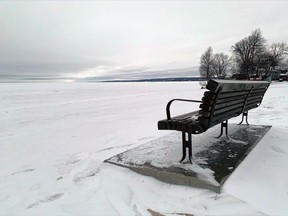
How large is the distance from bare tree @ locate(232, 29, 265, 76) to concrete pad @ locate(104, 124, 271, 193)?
182ft

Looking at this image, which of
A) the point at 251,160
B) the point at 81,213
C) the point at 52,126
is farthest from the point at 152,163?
the point at 52,126

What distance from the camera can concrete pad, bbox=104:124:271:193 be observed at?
9.68 ft

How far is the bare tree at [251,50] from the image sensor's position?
54872mm

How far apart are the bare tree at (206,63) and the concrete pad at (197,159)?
62.5m

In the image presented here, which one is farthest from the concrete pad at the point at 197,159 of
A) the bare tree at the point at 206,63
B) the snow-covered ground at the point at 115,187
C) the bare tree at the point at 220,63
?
the bare tree at the point at 220,63

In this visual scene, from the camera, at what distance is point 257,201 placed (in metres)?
2.55

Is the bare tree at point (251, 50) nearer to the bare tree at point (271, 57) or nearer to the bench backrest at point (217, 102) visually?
the bare tree at point (271, 57)

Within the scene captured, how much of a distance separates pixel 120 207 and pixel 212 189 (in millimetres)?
1076

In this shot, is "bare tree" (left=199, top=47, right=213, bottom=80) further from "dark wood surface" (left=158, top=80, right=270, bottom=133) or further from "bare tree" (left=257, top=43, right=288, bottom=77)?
"dark wood surface" (left=158, top=80, right=270, bottom=133)

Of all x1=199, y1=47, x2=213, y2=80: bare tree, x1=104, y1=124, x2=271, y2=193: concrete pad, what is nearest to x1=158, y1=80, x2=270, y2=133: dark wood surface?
x1=104, y1=124, x2=271, y2=193: concrete pad

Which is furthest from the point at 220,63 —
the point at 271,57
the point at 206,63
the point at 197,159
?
the point at 197,159

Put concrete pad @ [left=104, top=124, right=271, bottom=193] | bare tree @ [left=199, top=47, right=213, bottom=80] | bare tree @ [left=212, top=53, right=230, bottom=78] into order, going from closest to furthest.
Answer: concrete pad @ [left=104, top=124, right=271, bottom=193]
bare tree @ [left=199, top=47, right=213, bottom=80]
bare tree @ [left=212, top=53, right=230, bottom=78]

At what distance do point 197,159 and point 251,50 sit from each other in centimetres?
5907

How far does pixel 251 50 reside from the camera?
55.4 metres
